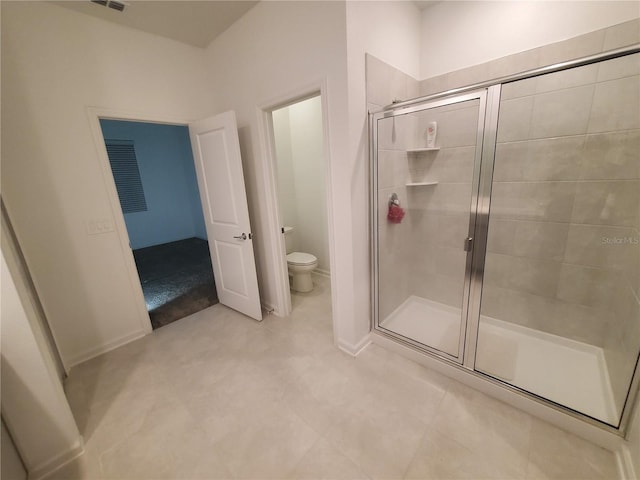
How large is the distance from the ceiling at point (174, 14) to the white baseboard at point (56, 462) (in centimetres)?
275

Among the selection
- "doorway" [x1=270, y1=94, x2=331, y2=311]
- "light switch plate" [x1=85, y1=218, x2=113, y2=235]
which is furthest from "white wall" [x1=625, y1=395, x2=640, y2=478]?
"light switch plate" [x1=85, y1=218, x2=113, y2=235]

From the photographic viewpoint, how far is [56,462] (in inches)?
50.3

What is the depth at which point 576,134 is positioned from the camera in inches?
65.0

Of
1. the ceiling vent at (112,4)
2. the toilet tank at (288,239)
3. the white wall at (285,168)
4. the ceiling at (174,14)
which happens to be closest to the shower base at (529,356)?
the toilet tank at (288,239)

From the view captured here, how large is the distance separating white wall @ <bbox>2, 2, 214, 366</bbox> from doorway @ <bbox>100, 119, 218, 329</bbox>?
1.30m

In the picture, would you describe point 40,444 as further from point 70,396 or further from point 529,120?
point 529,120

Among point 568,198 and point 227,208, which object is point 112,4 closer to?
point 227,208

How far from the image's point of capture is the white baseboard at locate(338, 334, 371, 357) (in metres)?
1.96

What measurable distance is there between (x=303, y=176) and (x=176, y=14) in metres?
1.94

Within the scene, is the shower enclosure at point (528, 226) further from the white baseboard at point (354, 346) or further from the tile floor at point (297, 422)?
the tile floor at point (297, 422)

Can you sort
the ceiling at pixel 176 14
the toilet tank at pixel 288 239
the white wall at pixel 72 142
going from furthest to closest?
the toilet tank at pixel 288 239 < the ceiling at pixel 176 14 < the white wall at pixel 72 142

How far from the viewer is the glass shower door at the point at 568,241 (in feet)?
4.85

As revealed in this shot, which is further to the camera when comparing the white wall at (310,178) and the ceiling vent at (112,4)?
the white wall at (310,178)

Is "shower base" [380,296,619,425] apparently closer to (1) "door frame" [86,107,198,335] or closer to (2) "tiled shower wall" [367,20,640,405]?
(2) "tiled shower wall" [367,20,640,405]
